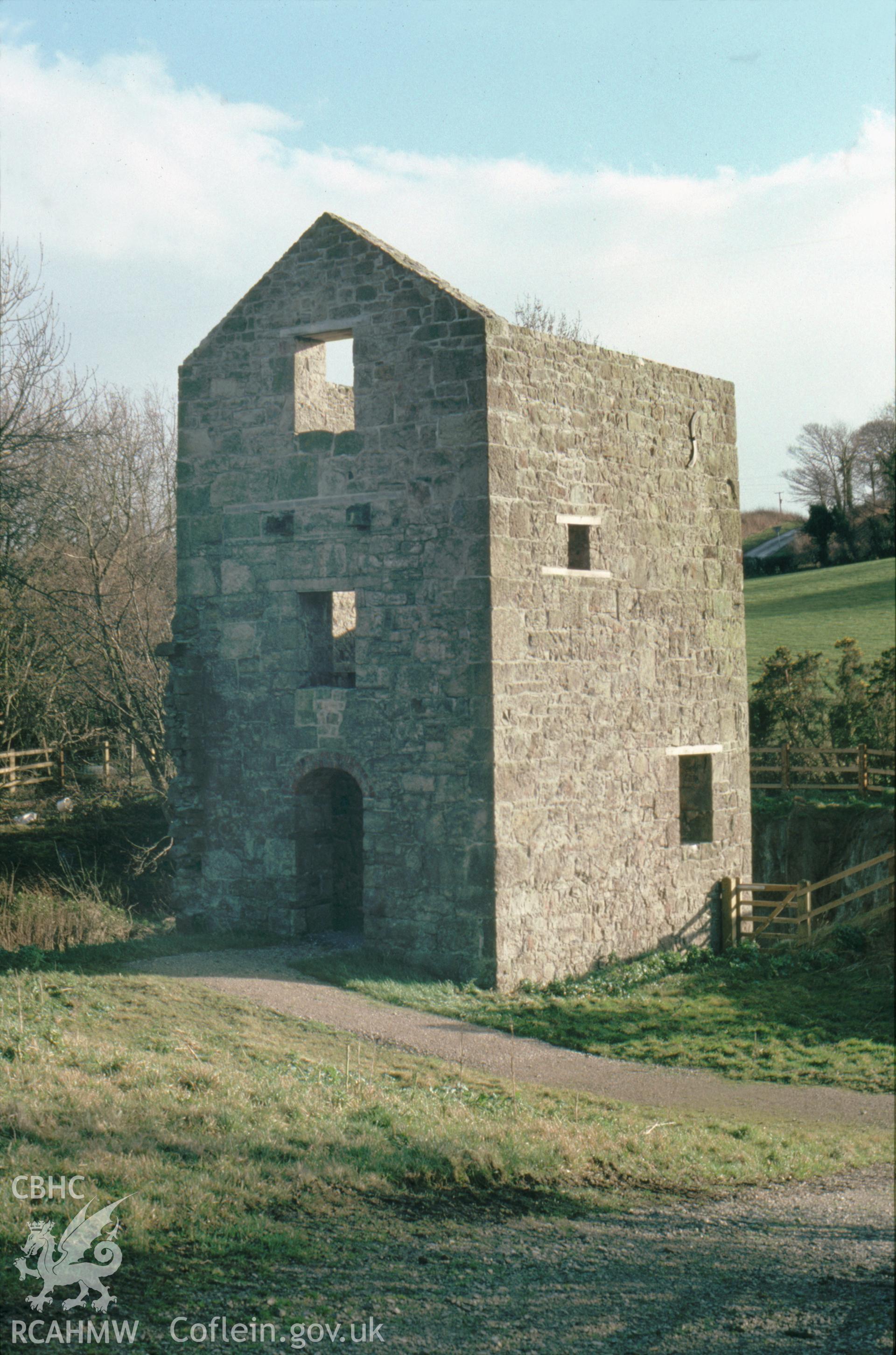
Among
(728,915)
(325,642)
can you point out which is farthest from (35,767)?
(728,915)

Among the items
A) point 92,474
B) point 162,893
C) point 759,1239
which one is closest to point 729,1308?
point 759,1239

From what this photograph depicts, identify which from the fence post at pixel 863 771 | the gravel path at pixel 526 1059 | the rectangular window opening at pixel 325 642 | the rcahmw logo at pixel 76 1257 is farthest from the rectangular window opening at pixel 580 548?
the fence post at pixel 863 771

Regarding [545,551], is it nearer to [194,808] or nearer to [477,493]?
[477,493]

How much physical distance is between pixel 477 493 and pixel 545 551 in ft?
3.53

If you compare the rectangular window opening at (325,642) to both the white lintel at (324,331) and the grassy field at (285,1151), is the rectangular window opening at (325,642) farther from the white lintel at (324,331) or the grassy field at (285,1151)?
the grassy field at (285,1151)

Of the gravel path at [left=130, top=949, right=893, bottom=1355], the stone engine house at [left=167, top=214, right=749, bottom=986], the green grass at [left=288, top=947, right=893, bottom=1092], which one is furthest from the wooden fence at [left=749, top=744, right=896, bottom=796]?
the gravel path at [left=130, top=949, right=893, bottom=1355]

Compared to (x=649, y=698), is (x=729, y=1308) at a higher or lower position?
lower

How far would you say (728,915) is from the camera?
50.5 ft

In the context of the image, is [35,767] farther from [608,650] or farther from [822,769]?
[822,769]

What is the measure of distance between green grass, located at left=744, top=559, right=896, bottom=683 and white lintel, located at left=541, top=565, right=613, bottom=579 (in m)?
16.4

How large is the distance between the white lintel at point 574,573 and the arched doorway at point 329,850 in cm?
317

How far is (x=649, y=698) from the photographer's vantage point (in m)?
14.5

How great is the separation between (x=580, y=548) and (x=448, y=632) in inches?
79.4

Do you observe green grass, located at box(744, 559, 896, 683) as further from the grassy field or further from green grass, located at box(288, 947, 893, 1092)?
the grassy field
